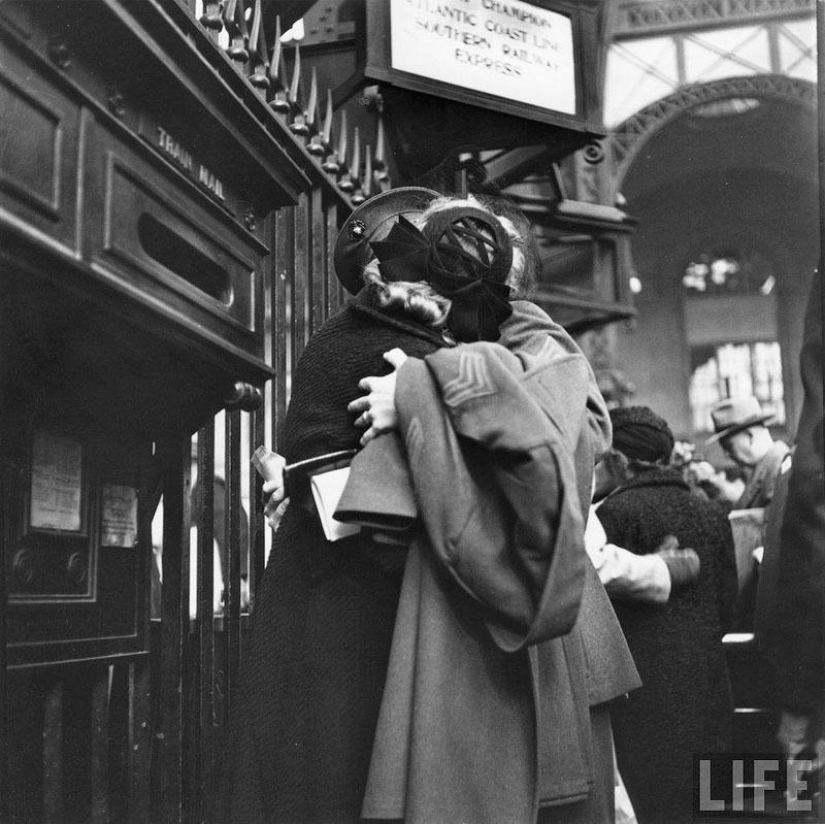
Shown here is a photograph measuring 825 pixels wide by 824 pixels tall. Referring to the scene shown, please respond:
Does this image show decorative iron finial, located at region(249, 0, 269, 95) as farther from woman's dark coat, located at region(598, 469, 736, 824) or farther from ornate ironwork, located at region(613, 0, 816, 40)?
ornate ironwork, located at region(613, 0, 816, 40)

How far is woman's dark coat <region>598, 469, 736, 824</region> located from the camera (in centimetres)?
273

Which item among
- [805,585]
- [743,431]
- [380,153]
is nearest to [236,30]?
[380,153]

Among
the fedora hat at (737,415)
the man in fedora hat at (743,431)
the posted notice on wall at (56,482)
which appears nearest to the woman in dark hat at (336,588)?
the posted notice on wall at (56,482)

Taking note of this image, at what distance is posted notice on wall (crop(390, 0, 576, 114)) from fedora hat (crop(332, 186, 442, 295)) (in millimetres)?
1142

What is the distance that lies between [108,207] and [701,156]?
684 inches

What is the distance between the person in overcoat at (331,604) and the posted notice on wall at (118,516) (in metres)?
0.52

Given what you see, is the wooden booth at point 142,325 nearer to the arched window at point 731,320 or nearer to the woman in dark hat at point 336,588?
the woman in dark hat at point 336,588

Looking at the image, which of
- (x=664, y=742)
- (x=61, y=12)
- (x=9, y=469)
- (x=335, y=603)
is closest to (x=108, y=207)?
(x=61, y=12)

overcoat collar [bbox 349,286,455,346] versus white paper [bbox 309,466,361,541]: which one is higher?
overcoat collar [bbox 349,286,455,346]

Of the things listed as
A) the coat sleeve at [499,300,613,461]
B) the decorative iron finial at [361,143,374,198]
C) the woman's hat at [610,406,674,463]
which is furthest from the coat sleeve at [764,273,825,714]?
the decorative iron finial at [361,143,374,198]

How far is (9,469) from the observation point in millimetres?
1646

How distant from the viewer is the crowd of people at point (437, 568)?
1.31 metres

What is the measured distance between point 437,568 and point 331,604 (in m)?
0.20

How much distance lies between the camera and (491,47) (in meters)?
3.03
